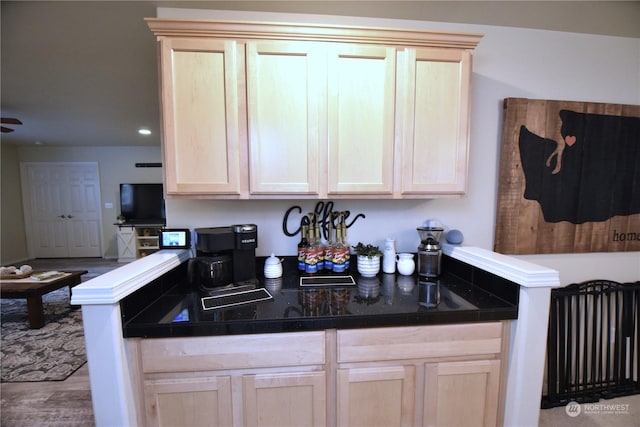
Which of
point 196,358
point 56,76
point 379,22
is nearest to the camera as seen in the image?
point 196,358

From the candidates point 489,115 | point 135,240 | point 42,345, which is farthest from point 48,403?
point 135,240

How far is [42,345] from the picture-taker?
97.9 inches

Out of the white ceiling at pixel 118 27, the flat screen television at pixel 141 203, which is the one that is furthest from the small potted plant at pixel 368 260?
the flat screen television at pixel 141 203

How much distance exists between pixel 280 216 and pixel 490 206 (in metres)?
1.37

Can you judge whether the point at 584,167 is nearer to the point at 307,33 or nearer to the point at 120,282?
the point at 307,33

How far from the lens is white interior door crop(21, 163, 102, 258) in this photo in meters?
5.68

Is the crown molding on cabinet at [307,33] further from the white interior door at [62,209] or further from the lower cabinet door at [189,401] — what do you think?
the white interior door at [62,209]

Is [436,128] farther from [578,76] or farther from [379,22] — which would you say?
[578,76]

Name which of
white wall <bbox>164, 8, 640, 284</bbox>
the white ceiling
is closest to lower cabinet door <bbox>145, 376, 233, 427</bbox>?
white wall <bbox>164, 8, 640, 284</bbox>

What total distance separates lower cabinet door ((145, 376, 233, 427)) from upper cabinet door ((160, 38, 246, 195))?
82 cm

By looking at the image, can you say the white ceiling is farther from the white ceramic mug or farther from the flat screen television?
the flat screen television

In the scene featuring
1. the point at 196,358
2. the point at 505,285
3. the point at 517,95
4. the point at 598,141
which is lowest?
the point at 196,358

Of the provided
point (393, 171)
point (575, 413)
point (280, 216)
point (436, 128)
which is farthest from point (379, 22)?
point (575, 413)

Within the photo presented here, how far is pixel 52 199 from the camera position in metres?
5.71
